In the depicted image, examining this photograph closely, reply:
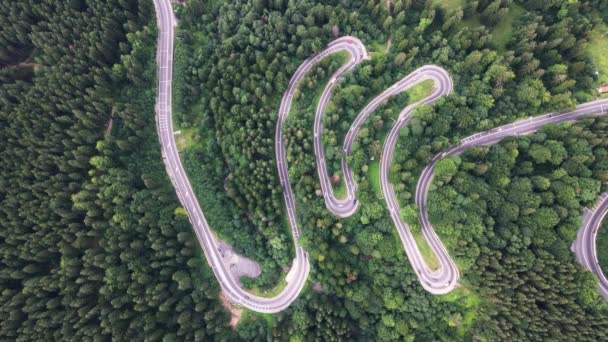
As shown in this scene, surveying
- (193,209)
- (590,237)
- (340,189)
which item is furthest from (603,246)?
(193,209)

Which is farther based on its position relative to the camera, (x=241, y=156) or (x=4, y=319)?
(x=241, y=156)

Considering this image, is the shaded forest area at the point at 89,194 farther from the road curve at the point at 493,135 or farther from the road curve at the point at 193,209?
the road curve at the point at 493,135

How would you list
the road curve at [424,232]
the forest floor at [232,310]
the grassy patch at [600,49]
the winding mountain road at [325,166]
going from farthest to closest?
the grassy patch at [600,49] → the forest floor at [232,310] → the winding mountain road at [325,166] → the road curve at [424,232]

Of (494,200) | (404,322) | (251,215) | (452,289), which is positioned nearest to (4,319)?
(251,215)

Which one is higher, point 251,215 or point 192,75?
point 192,75

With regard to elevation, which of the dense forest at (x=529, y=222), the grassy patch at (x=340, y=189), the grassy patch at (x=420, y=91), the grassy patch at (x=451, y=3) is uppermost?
the grassy patch at (x=451, y=3)

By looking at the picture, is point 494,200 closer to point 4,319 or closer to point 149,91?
point 149,91

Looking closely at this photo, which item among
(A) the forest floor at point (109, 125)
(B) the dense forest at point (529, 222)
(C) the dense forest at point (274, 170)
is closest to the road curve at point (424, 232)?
(C) the dense forest at point (274, 170)
